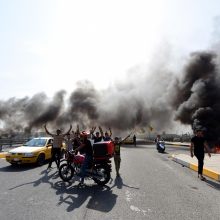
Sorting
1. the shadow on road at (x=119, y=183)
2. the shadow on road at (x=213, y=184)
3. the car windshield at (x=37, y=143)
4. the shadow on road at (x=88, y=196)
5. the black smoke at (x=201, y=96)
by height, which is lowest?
the shadow on road at (x=88, y=196)

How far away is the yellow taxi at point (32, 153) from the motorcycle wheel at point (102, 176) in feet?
17.3

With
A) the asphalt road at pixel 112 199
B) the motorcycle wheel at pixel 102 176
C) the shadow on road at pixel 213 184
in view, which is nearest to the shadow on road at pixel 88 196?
the asphalt road at pixel 112 199

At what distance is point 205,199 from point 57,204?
3.43 m

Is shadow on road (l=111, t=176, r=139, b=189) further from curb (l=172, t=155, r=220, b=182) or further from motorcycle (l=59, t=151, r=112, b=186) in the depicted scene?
curb (l=172, t=155, r=220, b=182)

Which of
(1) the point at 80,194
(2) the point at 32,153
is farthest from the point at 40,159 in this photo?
(1) the point at 80,194

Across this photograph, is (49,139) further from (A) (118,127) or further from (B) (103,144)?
(A) (118,127)

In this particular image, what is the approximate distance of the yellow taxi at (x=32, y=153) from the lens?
13.0 meters

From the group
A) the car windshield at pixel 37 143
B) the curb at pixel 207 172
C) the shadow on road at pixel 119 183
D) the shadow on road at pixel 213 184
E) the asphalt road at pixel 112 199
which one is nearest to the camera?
the asphalt road at pixel 112 199

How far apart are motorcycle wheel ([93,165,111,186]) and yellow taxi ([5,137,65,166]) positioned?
5.28 metres

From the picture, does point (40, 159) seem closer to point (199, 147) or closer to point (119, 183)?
point (119, 183)

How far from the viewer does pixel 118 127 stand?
50125mm

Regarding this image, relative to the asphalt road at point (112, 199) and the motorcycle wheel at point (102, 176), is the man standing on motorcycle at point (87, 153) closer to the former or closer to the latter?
the motorcycle wheel at point (102, 176)

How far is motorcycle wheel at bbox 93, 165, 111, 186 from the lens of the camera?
8818 millimetres

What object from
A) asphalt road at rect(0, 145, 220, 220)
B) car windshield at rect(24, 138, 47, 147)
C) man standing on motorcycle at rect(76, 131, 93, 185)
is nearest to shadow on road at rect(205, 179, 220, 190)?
asphalt road at rect(0, 145, 220, 220)
